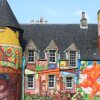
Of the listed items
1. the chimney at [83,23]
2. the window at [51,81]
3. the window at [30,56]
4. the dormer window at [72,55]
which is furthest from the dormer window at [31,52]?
the chimney at [83,23]

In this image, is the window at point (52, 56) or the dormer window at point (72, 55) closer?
the dormer window at point (72, 55)

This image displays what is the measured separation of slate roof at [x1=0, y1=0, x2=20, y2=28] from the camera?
46094 mm

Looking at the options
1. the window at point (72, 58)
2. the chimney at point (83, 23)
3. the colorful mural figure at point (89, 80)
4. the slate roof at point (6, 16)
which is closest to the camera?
the slate roof at point (6, 16)

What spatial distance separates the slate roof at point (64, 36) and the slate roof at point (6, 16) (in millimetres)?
3508

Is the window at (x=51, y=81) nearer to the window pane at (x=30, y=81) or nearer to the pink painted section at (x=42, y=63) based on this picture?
the pink painted section at (x=42, y=63)

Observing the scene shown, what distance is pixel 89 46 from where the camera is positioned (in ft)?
164

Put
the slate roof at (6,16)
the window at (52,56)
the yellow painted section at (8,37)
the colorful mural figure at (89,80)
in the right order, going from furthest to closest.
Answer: the window at (52,56), the colorful mural figure at (89,80), the slate roof at (6,16), the yellow painted section at (8,37)

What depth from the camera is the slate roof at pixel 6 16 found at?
46094mm

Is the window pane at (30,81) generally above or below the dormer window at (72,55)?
below

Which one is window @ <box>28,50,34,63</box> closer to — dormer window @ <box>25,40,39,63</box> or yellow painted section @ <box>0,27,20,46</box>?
dormer window @ <box>25,40,39,63</box>

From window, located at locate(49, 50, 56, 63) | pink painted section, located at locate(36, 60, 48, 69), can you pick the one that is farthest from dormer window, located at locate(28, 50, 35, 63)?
window, located at locate(49, 50, 56, 63)

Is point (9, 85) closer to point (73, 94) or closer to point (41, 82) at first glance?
point (41, 82)

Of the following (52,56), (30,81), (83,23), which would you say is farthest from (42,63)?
(83,23)

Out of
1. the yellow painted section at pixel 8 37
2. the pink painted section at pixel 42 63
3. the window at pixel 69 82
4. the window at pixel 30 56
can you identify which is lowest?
the window at pixel 69 82
